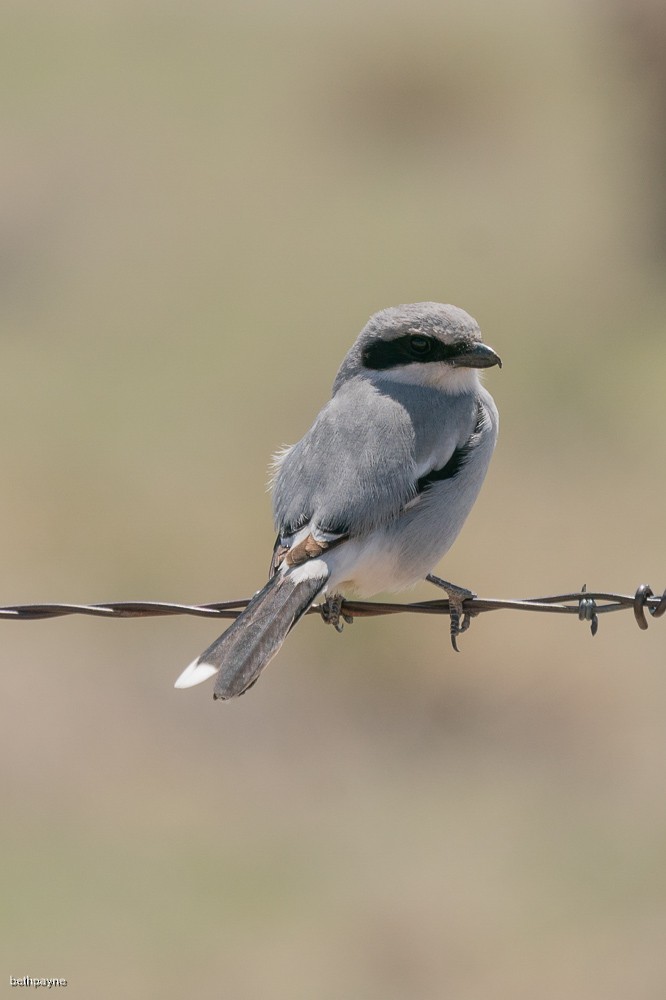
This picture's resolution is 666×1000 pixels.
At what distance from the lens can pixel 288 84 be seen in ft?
98.4

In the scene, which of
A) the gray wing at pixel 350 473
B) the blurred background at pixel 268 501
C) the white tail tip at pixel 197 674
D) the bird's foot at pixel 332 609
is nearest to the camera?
the white tail tip at pixel 197 674

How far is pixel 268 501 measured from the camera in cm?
1581

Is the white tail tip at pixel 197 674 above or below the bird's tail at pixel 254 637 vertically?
below

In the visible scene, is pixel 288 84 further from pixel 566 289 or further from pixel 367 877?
pixel 367 877

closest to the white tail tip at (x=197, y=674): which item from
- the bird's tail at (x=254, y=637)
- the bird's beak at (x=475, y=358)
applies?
the bird's tail at (x=254, y=637)

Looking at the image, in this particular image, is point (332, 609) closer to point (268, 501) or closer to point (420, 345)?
point (420, 345)

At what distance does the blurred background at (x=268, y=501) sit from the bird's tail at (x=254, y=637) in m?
4.79

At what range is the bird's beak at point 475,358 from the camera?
6582 millimetres

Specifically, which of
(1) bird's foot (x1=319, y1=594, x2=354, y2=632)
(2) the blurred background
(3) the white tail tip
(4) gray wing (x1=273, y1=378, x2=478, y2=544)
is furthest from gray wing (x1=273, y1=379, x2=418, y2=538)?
(2) the blurred background

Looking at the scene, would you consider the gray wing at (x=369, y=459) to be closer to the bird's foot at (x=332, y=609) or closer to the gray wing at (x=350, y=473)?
the gray wing at (x=350, y=473)

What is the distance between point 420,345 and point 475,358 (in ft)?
0.89

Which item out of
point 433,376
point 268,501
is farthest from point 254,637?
point 268,501

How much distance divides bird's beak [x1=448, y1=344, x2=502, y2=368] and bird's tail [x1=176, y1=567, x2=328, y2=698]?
1321 millimetres

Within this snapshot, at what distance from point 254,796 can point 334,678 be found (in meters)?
1.53
